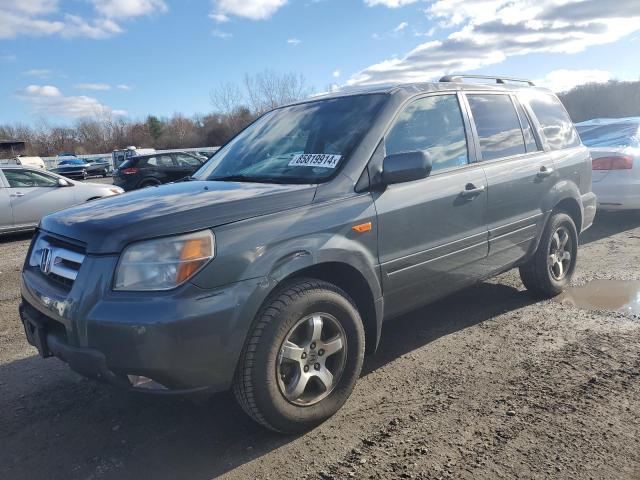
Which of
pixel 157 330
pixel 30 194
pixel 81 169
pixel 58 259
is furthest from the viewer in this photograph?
pixel 81 169

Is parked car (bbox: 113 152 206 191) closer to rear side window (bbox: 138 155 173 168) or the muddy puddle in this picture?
rear side window (bbox: 138 155 173 168)

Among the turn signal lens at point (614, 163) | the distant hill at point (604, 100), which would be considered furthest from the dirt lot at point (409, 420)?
the distant hill at point (604, 100)

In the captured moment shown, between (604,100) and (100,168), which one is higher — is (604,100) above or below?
above

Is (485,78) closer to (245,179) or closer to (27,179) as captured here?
(245,179)

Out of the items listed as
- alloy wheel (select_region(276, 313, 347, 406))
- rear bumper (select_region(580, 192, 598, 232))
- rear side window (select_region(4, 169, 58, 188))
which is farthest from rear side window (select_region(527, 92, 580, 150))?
rear side window (select_region(4, 169, 58, 188))

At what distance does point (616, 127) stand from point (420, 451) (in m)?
7.97

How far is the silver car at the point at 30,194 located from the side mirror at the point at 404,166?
7.81 m

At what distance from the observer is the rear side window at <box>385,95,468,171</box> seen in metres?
3.51

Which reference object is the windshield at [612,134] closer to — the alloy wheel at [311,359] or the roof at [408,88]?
the roof at [408,88]

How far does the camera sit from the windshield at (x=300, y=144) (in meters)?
3.33

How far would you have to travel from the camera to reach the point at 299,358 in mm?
2850

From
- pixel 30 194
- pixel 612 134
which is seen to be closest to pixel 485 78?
pixel 612 134

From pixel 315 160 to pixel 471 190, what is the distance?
121cm

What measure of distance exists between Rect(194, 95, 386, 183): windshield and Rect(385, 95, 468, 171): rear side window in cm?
21
